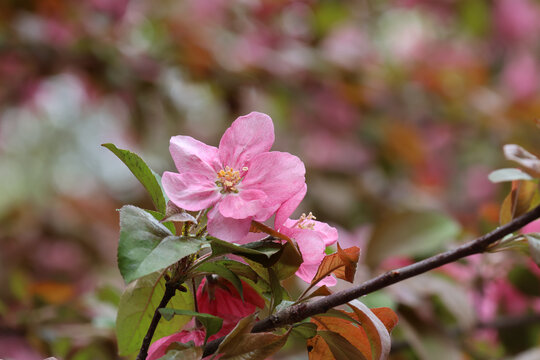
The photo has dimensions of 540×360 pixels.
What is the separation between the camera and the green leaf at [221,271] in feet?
1.19

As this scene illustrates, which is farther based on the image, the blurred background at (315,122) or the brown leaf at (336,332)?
the blurred background at (315,122)

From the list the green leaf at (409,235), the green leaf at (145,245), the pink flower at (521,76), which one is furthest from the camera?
the pink flower at (521,76)

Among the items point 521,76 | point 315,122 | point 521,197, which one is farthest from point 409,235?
point 521,76

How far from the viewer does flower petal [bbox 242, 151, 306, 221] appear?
0.37 meters

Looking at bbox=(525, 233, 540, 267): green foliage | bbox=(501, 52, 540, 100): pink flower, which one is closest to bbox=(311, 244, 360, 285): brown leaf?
bbox=(525, 233, 540, 267): green foliage

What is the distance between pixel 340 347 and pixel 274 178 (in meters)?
0.12

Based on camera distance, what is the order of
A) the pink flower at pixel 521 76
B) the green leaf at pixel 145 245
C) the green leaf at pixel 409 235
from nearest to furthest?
the green leaf at pixel 145 245
the green leaf at pixel 409 235
the pink flower at pixel 521 76

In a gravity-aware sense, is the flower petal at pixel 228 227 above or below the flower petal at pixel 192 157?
below

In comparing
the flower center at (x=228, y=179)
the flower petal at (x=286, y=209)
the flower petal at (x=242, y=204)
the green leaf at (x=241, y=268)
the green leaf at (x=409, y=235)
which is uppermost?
the flower center at (x=228, y=179)

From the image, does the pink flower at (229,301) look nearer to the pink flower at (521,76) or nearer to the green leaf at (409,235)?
the green leaf at (409,235)

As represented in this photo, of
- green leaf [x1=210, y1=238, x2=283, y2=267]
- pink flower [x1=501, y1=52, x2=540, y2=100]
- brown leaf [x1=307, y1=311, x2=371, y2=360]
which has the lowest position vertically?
pink flower [x1=501, y1=52, x2=540, y2=100]

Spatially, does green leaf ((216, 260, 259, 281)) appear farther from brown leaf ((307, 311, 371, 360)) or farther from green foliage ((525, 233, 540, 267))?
green foliage ((525, 233, 540, 267))

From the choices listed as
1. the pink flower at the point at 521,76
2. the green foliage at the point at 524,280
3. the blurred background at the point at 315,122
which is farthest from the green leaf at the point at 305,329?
the pink flower at the point at 521,76

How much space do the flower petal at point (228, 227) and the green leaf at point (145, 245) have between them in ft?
0.04
